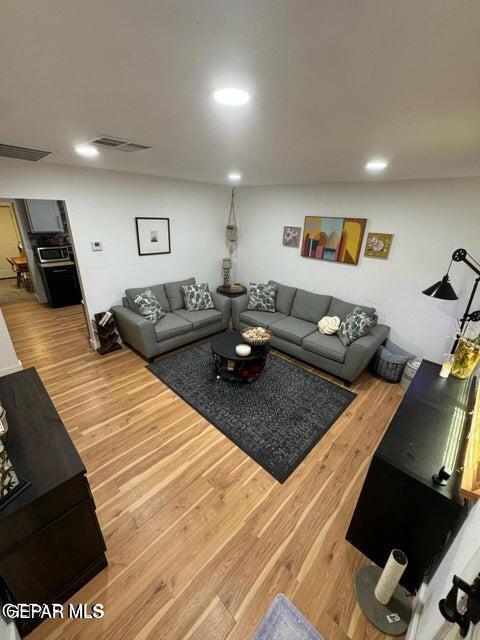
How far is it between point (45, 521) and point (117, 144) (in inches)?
94.0

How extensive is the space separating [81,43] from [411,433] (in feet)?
7.64

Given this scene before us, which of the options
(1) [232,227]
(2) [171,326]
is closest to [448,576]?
(2) [171,326]

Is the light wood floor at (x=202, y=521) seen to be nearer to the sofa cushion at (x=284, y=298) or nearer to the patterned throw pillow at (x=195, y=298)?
the patterned throw pillow at (x=195, y=298)

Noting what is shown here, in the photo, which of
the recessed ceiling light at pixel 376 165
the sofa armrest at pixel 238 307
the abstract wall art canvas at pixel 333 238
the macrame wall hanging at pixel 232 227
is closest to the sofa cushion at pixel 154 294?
the sofa armrest at pixel 238 307

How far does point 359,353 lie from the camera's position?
3.04 metres

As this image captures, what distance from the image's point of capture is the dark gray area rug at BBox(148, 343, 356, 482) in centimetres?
235

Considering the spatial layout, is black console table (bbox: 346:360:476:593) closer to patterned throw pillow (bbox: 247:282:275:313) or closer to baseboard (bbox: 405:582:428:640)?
baseboard (bbox: 405:582:428:640)

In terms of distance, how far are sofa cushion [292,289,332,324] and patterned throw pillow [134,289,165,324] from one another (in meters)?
2.07

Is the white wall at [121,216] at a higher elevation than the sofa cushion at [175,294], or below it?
higher

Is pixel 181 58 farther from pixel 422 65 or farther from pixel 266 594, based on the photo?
pixel 266 594

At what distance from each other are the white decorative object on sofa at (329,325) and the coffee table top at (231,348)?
932mm

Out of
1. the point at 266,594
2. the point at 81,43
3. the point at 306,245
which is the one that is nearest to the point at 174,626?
the point at 266,594

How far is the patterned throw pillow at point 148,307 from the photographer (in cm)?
365

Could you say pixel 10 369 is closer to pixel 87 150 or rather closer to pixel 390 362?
pixel 87 150
